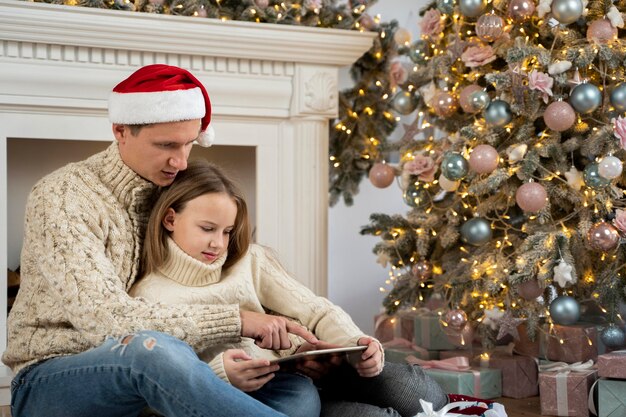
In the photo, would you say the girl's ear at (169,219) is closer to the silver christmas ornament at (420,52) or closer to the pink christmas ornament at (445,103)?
the pink christmas ornament at (445,103)

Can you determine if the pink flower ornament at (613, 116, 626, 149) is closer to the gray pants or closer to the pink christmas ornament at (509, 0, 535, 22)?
the pink christmas ornament at (509, 0, 535, 22)

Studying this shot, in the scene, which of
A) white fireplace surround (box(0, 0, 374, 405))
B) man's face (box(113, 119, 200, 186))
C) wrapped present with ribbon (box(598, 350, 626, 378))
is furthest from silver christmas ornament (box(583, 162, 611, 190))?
man's face (box(113, 119, 200, 186))

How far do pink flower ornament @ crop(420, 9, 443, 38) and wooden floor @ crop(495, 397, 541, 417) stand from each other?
1.14m

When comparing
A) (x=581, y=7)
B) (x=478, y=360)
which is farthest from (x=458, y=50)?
(x=478, y=360)

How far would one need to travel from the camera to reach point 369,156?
3248mm

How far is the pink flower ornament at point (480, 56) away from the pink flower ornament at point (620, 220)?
59cm

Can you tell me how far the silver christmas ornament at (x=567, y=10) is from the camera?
2.51 metres

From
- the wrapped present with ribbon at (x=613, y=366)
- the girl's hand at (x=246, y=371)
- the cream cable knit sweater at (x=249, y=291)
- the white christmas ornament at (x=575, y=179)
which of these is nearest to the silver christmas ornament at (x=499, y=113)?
the white christmas ornament at (x=575, y=179)

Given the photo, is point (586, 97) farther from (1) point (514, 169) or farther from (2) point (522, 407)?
(2) point (522, 407)

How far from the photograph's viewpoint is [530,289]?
8.27 feet

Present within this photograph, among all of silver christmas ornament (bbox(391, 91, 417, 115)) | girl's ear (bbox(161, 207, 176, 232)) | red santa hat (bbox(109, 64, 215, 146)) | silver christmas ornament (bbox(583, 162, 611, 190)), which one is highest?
silver christmas ornament (bbox(391, 91, 417, 115))

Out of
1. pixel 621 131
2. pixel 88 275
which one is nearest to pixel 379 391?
pixel 88 275

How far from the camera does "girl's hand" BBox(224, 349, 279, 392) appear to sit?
1.58 meters

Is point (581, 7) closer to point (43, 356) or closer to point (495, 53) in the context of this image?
point (495, 53)
